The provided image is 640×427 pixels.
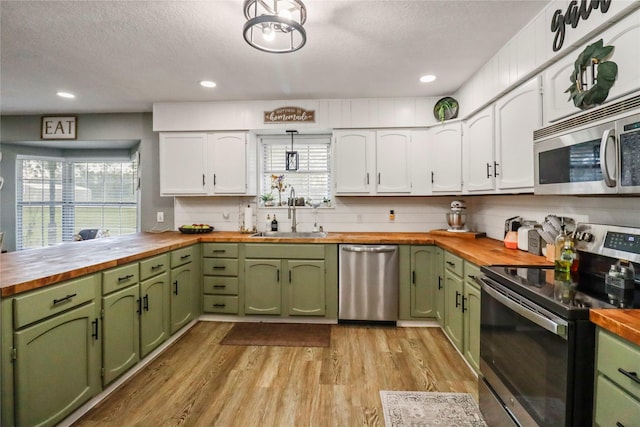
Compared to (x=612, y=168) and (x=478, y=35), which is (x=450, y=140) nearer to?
(x=478, y=35)

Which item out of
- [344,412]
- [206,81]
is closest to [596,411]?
[344,412]

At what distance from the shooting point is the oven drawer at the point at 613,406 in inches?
36.3

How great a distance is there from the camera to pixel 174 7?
6.07ft

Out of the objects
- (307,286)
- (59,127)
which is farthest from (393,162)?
(59,127)

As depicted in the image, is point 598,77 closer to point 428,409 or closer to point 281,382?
point 428,409

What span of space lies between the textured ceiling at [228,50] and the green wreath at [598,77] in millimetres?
561

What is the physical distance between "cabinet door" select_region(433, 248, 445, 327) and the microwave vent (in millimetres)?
1381

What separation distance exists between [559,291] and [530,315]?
0.17 metres

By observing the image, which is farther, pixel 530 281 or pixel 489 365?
pixel 489 365

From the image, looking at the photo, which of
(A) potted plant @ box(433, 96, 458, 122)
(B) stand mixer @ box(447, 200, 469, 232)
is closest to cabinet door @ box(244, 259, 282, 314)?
(B) stand mixer @ box(447, 200, 469, 232)

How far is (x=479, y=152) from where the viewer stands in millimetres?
2703

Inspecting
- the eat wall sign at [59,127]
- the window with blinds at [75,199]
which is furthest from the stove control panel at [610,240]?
the eat wall sign at [59,127]

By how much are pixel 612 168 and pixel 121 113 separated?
4.61m

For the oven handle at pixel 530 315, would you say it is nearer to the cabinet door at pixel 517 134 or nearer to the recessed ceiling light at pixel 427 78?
the cabinet door at pixel 517 134
